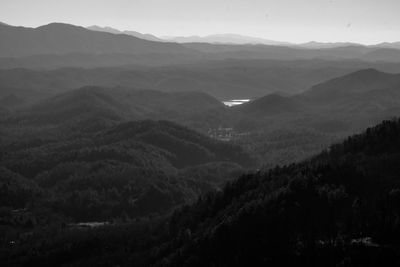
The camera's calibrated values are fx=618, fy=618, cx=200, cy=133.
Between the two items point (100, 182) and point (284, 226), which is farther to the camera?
point (100, 182)

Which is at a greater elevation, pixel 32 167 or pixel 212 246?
pixel 212 246

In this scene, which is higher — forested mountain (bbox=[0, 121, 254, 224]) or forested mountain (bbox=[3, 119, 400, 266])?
forested mountain (bbox=[3, 119, 400, 266])

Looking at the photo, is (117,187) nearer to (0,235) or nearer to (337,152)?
(0,235)

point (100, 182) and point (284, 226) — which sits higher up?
point (284, 226)

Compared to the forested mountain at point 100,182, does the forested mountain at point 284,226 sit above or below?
above

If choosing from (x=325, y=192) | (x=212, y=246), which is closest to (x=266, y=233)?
(x=212, y=246)

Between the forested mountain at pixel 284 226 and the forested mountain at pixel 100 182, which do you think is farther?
the forested mountain at pixel 100 182

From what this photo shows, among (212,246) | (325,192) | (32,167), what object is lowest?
(32,167)

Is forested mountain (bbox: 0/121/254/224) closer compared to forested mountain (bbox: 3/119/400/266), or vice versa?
forested mountain (bbox: 3/119/400/266)
